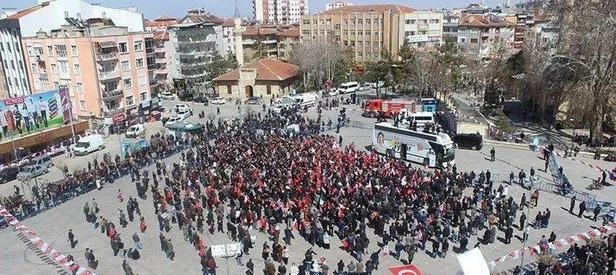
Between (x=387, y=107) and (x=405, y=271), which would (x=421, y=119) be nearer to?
(x=387, y=107)

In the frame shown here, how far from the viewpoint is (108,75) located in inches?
1964

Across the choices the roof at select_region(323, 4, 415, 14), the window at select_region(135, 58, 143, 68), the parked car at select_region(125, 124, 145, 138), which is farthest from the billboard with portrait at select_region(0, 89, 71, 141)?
the roof at select_region(323, 4, 415, 14)

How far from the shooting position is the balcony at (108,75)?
160 feet

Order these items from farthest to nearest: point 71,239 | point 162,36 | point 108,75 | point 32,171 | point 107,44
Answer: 1. point 162,36
2. point 108,75
3. point 107,44
4. point 32,171
5. point 71,239

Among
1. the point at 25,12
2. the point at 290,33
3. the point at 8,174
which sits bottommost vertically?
the point at 8,174

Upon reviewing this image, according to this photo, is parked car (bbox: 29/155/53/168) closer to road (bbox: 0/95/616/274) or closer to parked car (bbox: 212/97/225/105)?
road (bbox: 0/95/616/274)

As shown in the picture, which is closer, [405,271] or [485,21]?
[405,271]

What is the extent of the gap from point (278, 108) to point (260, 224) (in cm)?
2906

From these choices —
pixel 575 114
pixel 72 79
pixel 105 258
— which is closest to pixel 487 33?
pixel 575 114

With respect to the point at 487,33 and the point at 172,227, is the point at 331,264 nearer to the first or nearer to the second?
the point at 172,227

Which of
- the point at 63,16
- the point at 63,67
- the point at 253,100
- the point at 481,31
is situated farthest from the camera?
the point at 481,31

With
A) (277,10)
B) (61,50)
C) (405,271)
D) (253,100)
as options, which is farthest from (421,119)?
(277,10)

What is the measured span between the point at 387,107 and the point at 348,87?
1782 centimetres

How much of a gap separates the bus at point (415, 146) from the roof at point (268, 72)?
A: 32466 mm
